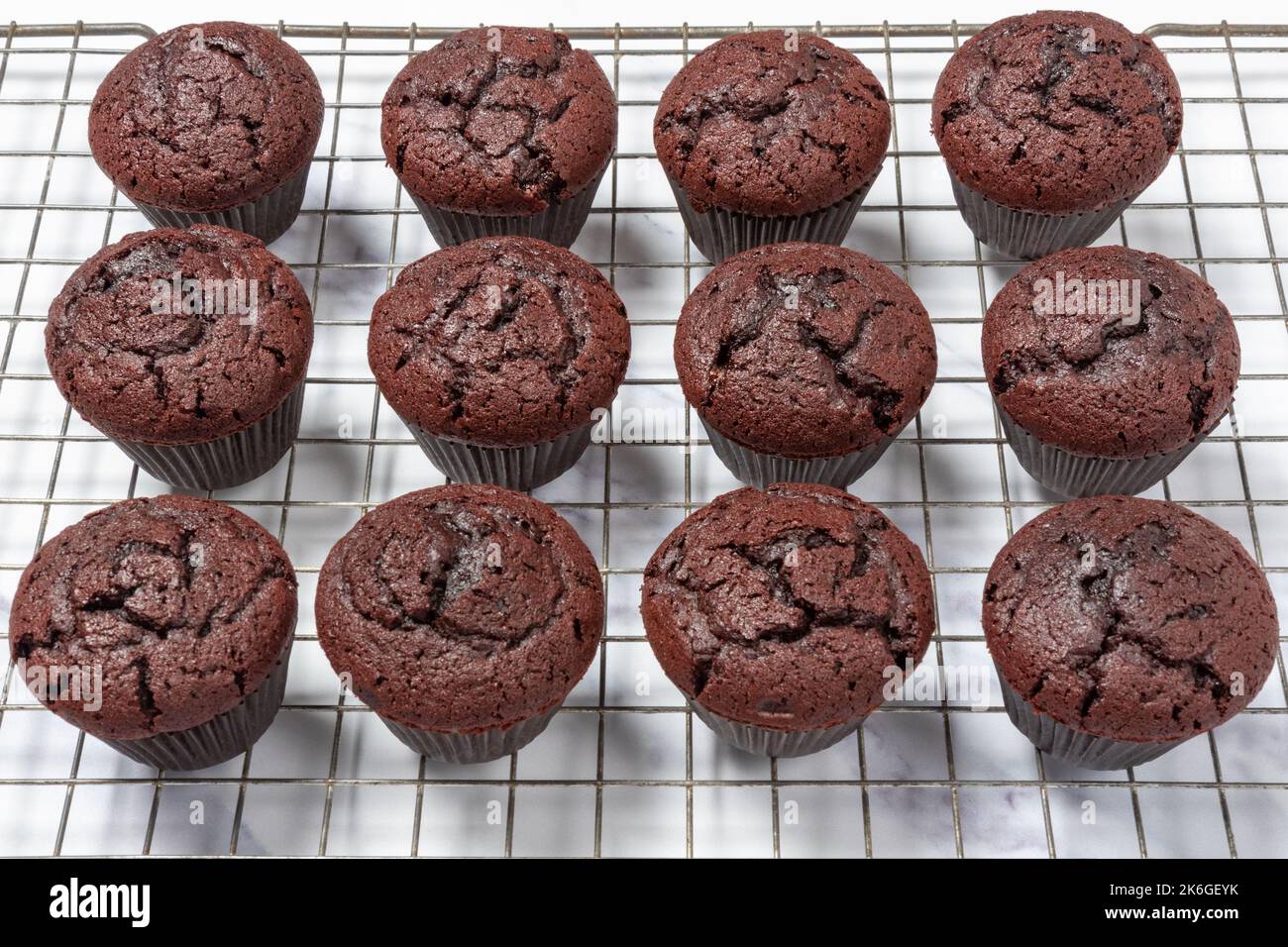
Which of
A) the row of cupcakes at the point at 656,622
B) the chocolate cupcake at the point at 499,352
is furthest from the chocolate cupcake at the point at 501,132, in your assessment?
the row of cupcakes at the point at 656,622

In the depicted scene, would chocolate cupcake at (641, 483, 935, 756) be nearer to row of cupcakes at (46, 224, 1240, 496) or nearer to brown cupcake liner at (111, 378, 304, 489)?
row of cupcakes at (46, 224, 1240, 496)

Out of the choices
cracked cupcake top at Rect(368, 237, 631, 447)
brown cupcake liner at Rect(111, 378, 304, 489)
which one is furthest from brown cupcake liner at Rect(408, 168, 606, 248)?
brown cupcake liner at Rect(111, 378, 304, 489)

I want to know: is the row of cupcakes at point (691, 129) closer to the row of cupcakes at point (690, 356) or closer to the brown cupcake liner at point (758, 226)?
the brown cupcake liner at point (758, 226)

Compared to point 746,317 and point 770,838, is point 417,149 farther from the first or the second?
point 770,838

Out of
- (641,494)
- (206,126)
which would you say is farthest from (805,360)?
(206,126)

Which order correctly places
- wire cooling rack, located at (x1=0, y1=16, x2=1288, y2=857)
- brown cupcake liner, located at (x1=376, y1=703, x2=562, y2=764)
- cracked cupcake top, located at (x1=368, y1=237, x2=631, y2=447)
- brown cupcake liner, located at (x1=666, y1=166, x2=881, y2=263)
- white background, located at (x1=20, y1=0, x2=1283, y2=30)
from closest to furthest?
brown cupcake liner, located at (x1=376, y1=703, x2=562, y2=764) < wire cooling rack, located at (x1=0, y1=16, x2=1288, y2=857) < cracked cupcake top, located at (x1=368, y1=237, x2=631, y2=447) < brown cupcake liner, located at (x1=666, y1=166, x2=881, y2=263) < white background, located at (x1=20, y1=0, x2=1283, y2=30)

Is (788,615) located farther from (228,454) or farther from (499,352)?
(228,454)
